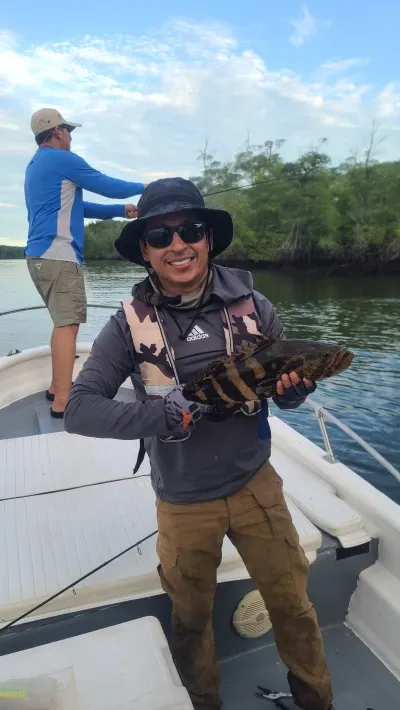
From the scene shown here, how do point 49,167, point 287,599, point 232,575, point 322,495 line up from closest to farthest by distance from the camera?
point 287,599 → point 232,575 → point 322,495 → point 49,167

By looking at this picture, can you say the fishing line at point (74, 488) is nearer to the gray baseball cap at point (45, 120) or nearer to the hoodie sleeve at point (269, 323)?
the hoodie sleeve at point (269, 323)

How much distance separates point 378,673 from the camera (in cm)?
337

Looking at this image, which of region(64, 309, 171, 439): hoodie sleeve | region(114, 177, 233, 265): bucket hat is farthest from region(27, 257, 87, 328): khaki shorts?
region(64, 309, 171, 439): hoodie sleeve

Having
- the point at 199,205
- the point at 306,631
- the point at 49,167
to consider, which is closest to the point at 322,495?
the point at 306,631

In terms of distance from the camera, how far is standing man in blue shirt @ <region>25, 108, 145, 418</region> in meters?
5.37

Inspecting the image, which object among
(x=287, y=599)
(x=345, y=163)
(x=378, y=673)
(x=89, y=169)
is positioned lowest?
(x=378, y=673)

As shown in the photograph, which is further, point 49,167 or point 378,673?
point 49,167

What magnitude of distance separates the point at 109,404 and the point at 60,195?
12.0ft

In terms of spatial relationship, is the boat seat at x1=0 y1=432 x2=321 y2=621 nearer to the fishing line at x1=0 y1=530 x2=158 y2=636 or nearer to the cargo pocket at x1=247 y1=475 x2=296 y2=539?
the fishing line at x1=0 y1=530 x2=158 y2=636

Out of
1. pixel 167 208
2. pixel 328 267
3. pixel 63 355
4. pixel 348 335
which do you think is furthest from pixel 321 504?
pixel 328 267

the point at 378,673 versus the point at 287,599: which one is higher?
the point at 287,599

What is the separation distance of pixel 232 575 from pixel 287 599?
22.5 inches

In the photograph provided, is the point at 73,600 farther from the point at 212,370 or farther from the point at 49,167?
the point at 49,167

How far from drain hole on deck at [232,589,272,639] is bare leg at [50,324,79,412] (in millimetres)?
3141
